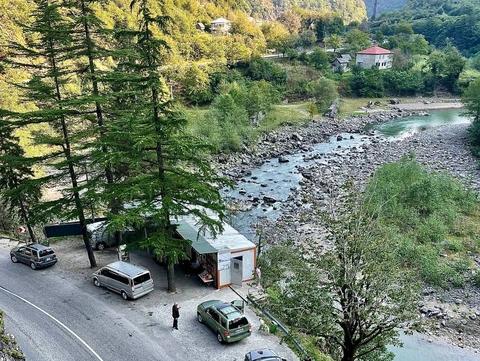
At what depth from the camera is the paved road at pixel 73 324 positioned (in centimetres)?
1608

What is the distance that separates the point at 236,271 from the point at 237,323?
4.57 m

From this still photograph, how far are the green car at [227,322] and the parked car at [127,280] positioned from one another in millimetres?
3668

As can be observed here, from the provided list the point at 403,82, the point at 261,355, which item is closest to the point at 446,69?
the point at 403,82

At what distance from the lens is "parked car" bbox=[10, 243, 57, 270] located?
22672mm

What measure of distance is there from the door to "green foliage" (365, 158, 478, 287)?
9165 millimetres

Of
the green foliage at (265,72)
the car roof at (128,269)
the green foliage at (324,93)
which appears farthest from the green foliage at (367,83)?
the car roof at (128,269)

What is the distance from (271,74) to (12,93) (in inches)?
2246

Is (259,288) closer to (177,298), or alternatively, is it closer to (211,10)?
(177,298)

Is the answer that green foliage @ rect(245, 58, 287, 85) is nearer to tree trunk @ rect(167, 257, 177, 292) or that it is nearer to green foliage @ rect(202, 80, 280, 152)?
green foliage @ rect(202, 80, 280, 152)

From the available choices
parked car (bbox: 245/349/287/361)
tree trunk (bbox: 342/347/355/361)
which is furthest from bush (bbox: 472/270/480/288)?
parked car (bbox: 245/349/287/361)

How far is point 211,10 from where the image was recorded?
126 meters

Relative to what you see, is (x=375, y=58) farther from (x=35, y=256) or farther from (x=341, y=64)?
(x=35, y=256)

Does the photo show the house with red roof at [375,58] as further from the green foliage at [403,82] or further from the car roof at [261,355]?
the car roof at [261,355]

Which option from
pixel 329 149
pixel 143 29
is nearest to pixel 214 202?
pixel 143 29
